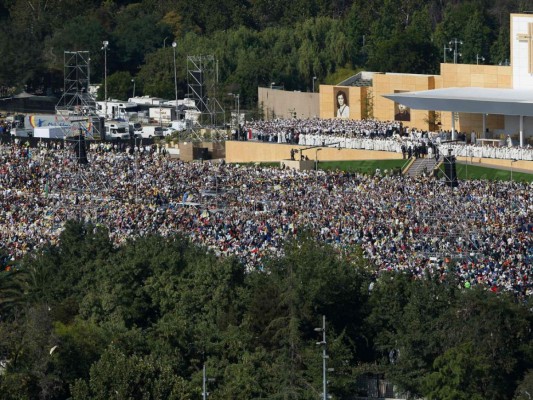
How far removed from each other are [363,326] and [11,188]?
27.7 metres

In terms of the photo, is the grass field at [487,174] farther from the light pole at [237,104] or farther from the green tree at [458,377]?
the green tree at [458,377]

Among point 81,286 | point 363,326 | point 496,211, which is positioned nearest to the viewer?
point 363,326

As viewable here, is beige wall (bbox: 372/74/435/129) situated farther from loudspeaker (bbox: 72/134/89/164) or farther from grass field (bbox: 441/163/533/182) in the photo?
loudspeaker (bbox: 72/134/89/164)

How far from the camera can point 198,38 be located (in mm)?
119625

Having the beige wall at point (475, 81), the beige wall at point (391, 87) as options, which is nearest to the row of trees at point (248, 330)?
the beige wall at point (475, 81)

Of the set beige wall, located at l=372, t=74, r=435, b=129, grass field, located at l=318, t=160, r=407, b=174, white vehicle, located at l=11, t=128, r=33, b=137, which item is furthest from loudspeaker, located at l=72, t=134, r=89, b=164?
beige wall, located at l=372, t=74, r=435, b=129

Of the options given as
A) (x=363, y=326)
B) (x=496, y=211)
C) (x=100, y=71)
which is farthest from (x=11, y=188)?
(x=100, y=71)

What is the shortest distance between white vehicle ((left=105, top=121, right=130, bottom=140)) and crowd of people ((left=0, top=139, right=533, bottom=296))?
12.4 metres

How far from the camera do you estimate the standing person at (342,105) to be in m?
95.4

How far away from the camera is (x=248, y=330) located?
55.4m

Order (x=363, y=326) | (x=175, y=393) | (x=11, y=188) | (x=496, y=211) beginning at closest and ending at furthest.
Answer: (x=175, y=393), (x=363, y=326), (x=496, y=211), (x=11, y=188)

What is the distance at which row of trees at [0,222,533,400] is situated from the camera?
51.8 metres

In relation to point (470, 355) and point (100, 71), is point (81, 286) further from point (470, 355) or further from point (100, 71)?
point (100, 71)

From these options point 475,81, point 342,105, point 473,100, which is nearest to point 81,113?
point 342,105
